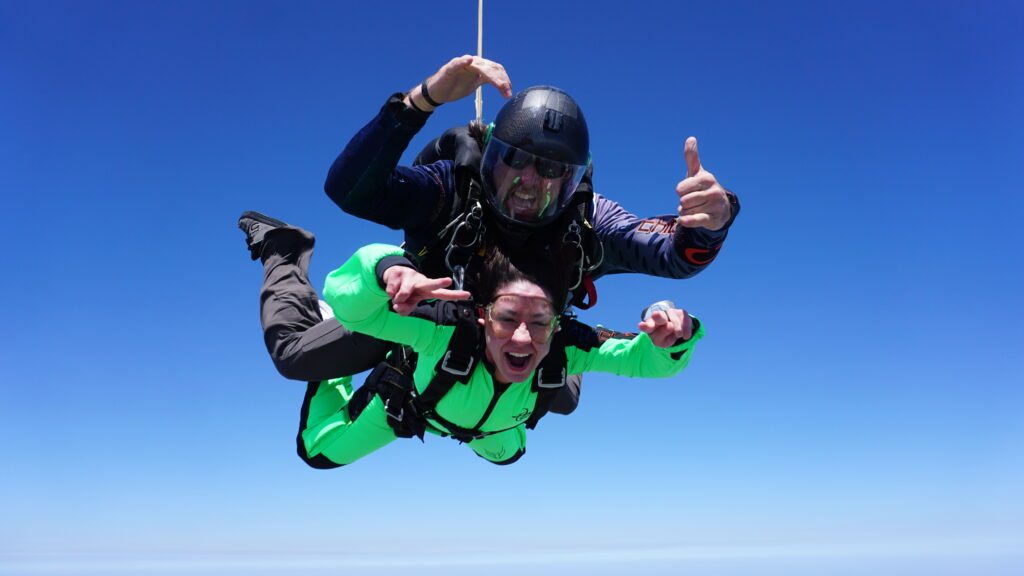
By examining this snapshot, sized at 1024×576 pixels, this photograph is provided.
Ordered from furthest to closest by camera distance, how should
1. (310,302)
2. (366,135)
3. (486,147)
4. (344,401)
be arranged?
(344,401) → (310,302) → (486,147) → (366,135)

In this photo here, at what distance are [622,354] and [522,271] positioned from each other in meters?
0.66

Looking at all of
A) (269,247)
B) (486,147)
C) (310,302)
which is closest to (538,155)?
(486,147)

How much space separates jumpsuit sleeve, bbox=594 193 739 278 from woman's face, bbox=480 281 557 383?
0.46m

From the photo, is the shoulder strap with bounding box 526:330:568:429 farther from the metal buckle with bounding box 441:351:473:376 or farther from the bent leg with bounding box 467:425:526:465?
the bent leg with bounding box 467:425:526:465

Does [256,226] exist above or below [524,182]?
above

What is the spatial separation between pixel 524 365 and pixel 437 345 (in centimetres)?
38

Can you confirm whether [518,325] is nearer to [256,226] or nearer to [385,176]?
[385,176]

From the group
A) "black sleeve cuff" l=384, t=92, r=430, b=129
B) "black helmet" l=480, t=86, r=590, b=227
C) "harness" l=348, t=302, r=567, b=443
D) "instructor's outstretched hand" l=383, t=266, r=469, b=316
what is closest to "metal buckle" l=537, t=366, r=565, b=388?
"harness" l=348, t=302, r=567, b=443

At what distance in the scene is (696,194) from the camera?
2.96 meters

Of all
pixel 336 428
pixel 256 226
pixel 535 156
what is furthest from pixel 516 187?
pixel 256 226

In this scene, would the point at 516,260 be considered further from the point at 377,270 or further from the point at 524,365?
the point at 377,270

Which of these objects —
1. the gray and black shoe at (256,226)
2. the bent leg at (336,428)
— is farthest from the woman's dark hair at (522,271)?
the gray and black shoe at (256,226)

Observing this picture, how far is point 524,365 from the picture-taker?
134 inches

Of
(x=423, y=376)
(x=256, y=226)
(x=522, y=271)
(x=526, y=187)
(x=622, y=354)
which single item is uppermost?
(x=256, y=226)
